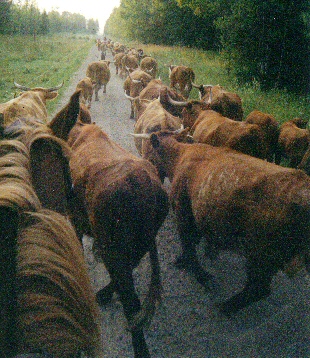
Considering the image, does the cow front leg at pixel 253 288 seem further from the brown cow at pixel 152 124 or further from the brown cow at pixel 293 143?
the brown cow at pixel 293 143

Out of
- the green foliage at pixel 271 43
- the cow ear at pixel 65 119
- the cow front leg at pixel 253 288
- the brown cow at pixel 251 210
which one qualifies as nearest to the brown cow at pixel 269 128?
the brown cow at pixel 251 210

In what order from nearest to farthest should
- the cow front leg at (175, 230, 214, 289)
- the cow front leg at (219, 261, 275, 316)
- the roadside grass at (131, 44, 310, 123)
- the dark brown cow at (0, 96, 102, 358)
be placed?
the dark brown cow at (0, 96, 102, 358), the cow front leg at (219, 261, 275, 316), the cow front leg at (175, 230, 214, 289), the roadside grass at (131, 44, 310, 123)

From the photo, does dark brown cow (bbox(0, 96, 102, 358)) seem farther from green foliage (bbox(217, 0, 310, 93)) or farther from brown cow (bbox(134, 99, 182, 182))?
green foliage (bbox(217, 0, 310, 93))

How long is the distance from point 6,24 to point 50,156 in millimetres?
48149

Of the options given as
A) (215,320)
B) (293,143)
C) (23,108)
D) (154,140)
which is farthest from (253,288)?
(293,143)

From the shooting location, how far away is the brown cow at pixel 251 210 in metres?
2.67

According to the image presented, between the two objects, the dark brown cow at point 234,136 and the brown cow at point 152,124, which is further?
the brown cow at point 152,124

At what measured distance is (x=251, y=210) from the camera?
9.21 ft

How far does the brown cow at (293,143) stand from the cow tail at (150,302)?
4044 mm

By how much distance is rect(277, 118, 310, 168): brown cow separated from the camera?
575 centimetres

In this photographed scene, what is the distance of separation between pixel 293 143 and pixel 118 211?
14.4ft

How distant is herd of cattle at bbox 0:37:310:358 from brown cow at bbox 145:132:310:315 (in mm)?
10

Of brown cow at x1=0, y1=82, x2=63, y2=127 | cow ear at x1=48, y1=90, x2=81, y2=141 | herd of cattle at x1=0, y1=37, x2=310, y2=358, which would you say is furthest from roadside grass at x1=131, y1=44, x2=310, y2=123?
cow ear at x1=48, y1=90, x2=81, y2=141

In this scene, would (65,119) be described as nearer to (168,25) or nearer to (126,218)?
(126,218)
